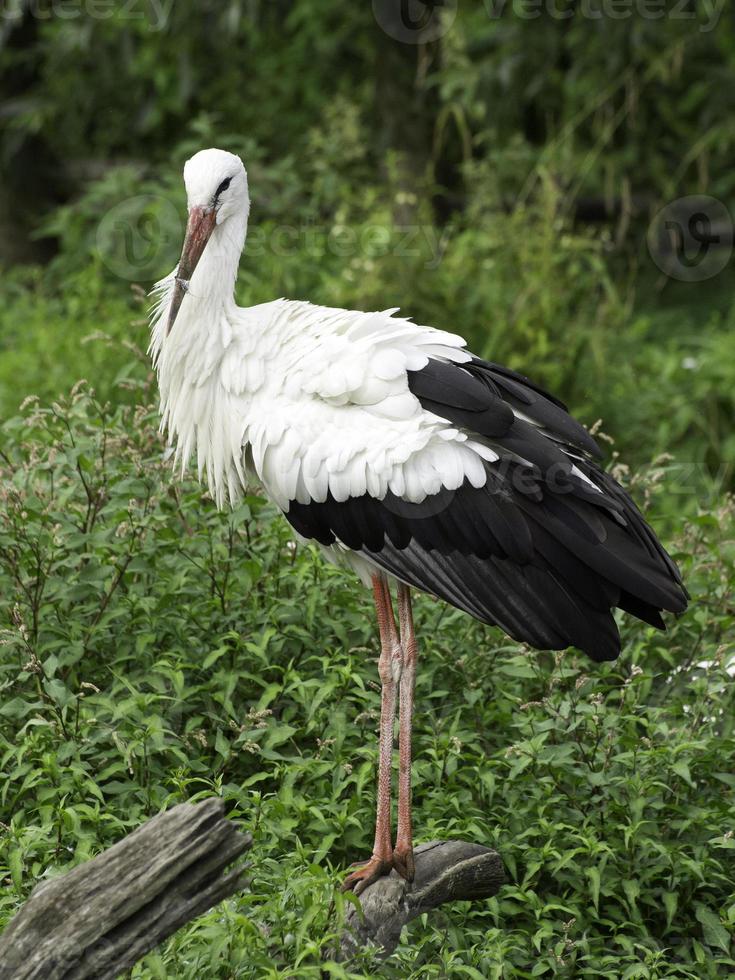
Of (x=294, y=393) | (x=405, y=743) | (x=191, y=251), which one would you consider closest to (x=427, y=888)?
(x=405, y=743)

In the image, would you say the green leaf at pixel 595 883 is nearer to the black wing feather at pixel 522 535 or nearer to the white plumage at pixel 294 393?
the black wing feather at pixel 522 535

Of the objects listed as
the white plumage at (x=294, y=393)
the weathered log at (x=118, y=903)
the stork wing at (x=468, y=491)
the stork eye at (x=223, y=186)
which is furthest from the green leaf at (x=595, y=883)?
the stork eye at (x=223, y=186)

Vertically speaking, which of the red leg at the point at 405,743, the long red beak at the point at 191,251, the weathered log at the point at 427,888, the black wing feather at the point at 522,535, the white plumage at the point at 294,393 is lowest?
the weathered log at the point at 427,888

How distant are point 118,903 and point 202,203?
2280 mm

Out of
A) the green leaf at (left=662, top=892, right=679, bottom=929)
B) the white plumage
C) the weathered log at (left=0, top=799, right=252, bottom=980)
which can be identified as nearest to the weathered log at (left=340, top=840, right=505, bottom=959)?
the green leaf at (left=662, top=892, right=679, bottom=929)

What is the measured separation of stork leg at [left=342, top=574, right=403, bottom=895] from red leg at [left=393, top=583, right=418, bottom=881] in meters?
0.03

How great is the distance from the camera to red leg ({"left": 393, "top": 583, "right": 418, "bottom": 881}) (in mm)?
3828

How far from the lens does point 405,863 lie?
3.82 meters

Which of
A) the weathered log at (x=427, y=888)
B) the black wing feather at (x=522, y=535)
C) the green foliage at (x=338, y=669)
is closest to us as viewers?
the weathered log at (x=427, y=888)

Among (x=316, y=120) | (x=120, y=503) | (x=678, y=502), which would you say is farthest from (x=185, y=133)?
(x=120, y=503)

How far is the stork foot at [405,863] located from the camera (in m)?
3.81

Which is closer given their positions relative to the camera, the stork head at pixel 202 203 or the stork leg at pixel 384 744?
the stork leg at pixel 384 744

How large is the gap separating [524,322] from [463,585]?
13.6 ft

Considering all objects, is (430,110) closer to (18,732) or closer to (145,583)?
(145,583)
